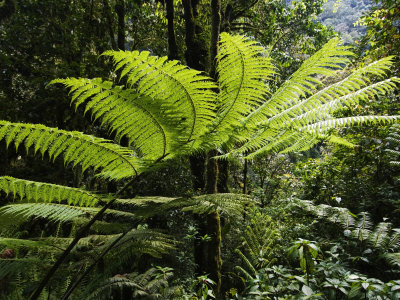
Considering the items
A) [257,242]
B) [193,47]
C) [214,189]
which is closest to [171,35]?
[193,47]

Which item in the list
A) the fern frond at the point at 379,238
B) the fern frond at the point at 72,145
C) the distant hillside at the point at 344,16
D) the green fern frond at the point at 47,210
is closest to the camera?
the fern frond at the point at 72,145

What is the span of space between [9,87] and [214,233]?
4.05m

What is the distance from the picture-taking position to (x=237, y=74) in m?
0.88

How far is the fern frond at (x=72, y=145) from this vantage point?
2.33ft

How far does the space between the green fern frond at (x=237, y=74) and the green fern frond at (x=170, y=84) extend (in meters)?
0.10

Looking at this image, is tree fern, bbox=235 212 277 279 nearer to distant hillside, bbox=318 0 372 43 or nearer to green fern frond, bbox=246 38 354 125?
green fern frond, bbox=246 38 354 125

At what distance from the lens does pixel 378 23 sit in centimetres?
378

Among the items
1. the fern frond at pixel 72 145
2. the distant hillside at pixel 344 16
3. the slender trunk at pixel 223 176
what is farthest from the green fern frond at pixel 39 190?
the distant hillside at pixel 344 16

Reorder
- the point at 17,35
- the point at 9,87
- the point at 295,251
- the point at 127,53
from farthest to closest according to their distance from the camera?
the point at 17,35
the point at 9,87
the point at 295,251
the point at 127,53

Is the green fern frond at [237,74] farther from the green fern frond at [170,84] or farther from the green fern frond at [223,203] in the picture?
the green fern frond at [223,203]

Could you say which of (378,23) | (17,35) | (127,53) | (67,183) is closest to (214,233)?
(127,53)

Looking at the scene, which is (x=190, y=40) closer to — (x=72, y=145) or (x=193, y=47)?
(x=193, y=47)

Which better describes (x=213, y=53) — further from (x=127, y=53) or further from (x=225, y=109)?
(x=127, y=53)

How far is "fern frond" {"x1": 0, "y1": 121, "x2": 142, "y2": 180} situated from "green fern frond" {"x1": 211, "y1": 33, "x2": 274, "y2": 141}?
359mm
